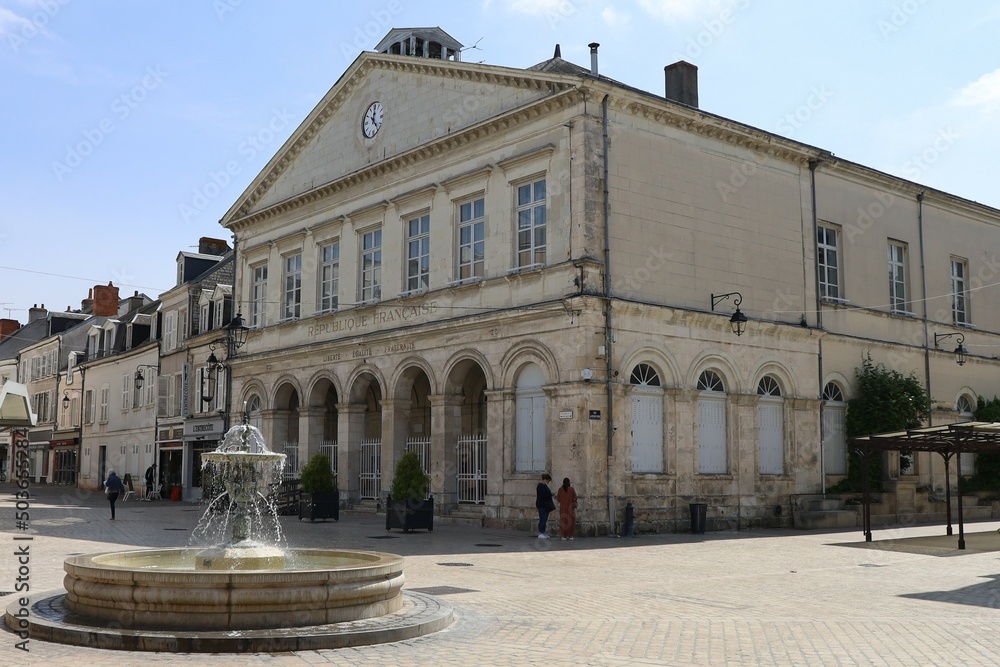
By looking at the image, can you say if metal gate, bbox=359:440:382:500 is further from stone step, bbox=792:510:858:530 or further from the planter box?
stone step, bbox=792:510:858:530

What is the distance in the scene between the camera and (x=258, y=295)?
3191 centimetres

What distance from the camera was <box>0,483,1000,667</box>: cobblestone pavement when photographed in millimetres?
7676

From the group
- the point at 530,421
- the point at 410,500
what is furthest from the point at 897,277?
the point at 410,500

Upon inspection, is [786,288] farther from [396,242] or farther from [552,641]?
[552,641]

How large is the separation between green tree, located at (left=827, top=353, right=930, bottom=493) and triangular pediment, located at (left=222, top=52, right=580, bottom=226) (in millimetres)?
11426

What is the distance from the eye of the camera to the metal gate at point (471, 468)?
75.2 ft

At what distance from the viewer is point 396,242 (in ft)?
84.0

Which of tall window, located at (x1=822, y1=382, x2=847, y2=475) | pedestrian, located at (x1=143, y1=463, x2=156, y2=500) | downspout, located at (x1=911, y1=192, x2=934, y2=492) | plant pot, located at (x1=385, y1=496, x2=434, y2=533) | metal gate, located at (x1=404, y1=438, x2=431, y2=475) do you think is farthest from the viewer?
pedestrian, located at (x1=143, y1=463, x2=156, y2=500)

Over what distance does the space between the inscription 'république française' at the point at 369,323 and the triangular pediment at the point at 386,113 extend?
157 inches

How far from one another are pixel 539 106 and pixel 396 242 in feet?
20.1

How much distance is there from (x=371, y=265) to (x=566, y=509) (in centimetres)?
1059

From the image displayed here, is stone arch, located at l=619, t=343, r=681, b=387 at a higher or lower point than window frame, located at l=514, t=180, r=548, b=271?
lower

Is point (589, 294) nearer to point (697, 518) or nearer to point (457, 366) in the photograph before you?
point (457, 366)

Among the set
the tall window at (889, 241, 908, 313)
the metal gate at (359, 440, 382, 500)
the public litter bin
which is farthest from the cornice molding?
the tall window at (889, 241, 908, 313)
